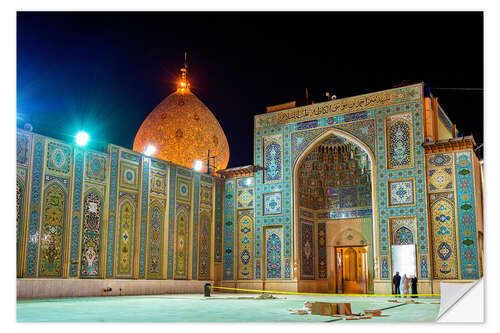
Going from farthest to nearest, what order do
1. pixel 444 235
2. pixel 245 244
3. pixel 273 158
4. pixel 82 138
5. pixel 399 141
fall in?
pixel 273 158
pixel 245 244
pixel 399 141
pixel 444 235
pixel 82 138

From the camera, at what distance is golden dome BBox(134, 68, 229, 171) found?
19.3 m

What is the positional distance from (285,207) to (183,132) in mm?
6047

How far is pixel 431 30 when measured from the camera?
26.2 ft

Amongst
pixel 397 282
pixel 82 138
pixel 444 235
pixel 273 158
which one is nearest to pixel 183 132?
pixel 273 158

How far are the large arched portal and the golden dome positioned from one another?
4.26 meters

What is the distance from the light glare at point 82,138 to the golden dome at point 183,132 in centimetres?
719

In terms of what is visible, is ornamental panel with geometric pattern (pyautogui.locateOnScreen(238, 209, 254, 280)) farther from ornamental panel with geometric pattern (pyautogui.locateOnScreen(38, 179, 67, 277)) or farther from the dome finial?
the dome finial

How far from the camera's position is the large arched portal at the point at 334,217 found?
51.0 ft

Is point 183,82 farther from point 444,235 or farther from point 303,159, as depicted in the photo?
point 444,235

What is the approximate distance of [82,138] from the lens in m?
11.8

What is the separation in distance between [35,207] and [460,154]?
1023cm

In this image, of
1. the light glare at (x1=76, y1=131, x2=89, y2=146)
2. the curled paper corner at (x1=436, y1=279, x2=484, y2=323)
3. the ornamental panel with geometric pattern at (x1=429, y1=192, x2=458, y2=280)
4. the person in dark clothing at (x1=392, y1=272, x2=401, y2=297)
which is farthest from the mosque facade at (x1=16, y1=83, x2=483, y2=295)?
the curled paper corner at (x1=436, y1=279, x2=484, y2=323)

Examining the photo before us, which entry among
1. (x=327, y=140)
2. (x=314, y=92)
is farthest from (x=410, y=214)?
(x=314, y=92)
